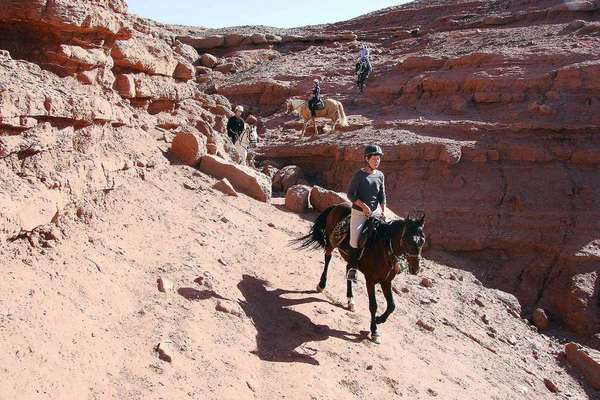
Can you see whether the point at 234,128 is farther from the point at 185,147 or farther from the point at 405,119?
the point at 405,119

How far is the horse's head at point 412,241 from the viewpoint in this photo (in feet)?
21.4

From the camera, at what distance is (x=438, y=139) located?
53.7 ft

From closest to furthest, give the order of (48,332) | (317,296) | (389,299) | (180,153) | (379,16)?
(48,332)
(389,299)
(317,296)
(180,153)
(379,16)

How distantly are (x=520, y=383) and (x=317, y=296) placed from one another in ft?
10.7

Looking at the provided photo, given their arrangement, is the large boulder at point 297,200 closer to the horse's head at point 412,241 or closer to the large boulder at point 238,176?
the large boulder at point 238,176

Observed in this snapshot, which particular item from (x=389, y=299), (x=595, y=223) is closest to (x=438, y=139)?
(x=595, y=223)

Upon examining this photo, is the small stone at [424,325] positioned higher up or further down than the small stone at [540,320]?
higher up

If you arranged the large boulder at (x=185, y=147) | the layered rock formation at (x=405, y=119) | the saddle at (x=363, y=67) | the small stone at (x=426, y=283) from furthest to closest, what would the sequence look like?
the saddle at (x=363, y=67)
the small stone at (x=426, y=283)
the large boulder at (x=185, y=147)
the layered rock formation at (x=405, y=119)

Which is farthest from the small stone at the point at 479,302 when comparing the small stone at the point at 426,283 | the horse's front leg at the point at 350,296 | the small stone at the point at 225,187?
the small stone at the point at 225,187

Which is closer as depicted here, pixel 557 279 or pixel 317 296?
pixel 317 296

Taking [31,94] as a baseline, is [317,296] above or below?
below

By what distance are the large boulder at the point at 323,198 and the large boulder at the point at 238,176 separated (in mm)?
1172

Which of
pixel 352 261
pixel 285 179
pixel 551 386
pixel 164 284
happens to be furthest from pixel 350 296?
pixel 285 179

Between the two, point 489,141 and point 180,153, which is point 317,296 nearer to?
point 180,153
